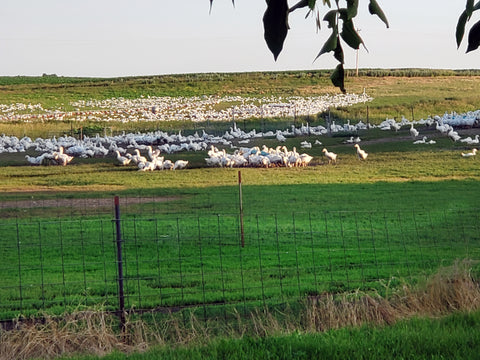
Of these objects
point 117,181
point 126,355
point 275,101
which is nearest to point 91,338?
point 126,355

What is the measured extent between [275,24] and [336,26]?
1.43ft

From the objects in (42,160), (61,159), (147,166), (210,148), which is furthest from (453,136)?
(42,160)

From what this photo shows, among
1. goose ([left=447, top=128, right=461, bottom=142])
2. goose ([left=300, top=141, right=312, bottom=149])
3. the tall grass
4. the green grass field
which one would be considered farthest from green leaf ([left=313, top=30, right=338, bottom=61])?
goose ([left=300, top=141, right=312, bottom=149])

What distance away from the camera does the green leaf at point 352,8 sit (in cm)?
338

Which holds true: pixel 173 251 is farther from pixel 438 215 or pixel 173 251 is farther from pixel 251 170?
pixel 251 170

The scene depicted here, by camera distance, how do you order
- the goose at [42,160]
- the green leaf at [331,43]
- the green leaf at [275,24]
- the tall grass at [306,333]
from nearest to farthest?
the green leaf at [275,24], the green leaf at [331,43], the tall grass at [306,333], the goose at [42,160]

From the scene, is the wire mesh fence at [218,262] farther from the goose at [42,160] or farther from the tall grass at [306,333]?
the goose at [42,160]

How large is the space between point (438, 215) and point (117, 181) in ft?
52.0

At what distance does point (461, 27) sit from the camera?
352cm

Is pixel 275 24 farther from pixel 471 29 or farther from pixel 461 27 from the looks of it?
pixel 471 29

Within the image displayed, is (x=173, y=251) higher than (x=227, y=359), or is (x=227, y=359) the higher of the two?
(x=227, y=359)

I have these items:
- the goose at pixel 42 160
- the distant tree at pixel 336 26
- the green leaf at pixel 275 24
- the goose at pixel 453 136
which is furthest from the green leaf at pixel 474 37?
the goose at pixel 453 136

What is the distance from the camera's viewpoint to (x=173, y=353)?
22.8ft

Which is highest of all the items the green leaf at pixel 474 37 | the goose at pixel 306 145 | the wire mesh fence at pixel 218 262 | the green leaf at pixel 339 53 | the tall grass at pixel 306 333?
the green leaf at pixel 474 37
